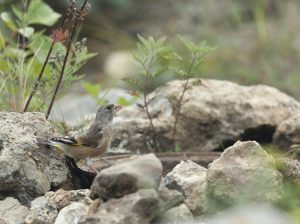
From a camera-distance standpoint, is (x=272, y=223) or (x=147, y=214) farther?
(x=147, y=214)

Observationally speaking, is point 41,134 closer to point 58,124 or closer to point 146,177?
point 58,124

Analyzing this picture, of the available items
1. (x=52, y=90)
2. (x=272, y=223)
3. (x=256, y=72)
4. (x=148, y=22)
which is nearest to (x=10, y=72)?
(x=52, y=90)

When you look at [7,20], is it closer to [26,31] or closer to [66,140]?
[26,31]

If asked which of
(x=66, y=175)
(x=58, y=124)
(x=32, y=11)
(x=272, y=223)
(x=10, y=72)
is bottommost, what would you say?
(x=272, y=223)

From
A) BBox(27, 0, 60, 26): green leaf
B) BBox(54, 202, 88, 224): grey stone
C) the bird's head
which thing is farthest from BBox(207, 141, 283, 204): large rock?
BBox(27, 0, 60, 26): green leaf

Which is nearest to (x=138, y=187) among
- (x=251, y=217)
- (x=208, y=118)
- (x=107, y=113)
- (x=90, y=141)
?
(x=251, y=217)

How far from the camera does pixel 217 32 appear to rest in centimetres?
1111

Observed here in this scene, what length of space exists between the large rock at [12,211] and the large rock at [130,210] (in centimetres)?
59

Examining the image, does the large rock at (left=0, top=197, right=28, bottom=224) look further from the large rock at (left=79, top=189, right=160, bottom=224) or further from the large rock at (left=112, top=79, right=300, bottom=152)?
the large rock at (left=112, top=79, right=300, bottom=152)

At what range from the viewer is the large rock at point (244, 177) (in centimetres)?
384

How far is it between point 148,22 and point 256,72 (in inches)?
114

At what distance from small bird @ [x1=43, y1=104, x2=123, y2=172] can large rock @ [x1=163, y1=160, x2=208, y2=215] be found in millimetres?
530

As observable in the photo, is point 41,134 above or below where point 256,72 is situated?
below

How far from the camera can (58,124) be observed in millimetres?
5133
